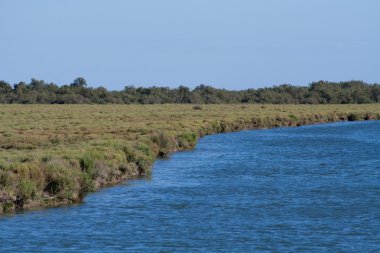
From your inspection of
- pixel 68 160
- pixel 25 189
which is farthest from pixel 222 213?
pixel 68 160

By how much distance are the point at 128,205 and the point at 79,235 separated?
4.52 meters

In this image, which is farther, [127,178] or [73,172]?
[127,178]

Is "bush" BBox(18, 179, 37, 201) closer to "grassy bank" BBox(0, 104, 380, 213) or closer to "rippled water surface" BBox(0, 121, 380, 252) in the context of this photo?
"grassy bank" BBox(0, 104, 380, 213)

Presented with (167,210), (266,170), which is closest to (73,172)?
(167,210)

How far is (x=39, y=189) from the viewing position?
21812mm

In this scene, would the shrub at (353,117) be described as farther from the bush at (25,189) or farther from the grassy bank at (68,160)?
the bush at (25,189)

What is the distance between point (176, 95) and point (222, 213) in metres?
128

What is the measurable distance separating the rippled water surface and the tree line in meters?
104

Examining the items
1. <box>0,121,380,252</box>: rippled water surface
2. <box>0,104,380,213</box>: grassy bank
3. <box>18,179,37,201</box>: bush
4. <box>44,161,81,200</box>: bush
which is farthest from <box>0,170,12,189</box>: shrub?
<box>44,161,81,200</box>: bush

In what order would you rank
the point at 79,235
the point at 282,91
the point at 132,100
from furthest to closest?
the point at 282,91
the point at 132,100
the point at 79,235

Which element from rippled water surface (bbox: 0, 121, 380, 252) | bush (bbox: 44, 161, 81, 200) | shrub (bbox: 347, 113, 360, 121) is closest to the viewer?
rippled water surface (bbox: 0, 121, 380, 252)

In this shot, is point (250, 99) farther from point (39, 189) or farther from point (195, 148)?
point (39, 189)

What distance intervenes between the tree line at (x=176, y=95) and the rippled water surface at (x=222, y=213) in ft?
340

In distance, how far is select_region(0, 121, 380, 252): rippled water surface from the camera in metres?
17.6
